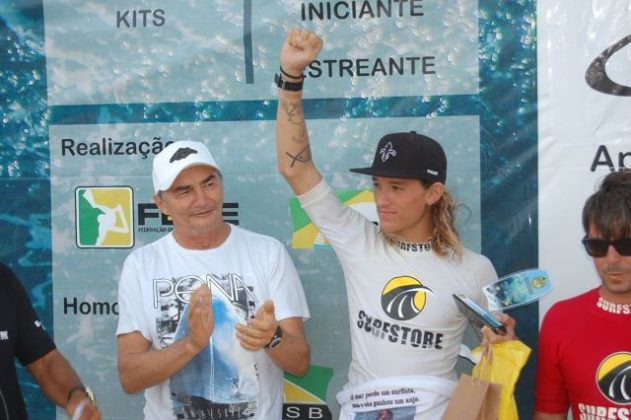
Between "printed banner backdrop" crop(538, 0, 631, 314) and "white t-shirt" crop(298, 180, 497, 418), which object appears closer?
"white t-shirt" crop(298, 180, 497, 418)

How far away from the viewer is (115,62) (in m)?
3.05

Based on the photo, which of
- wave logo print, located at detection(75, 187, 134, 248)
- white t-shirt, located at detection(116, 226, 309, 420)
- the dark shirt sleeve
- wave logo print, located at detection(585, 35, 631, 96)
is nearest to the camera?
the dark shirt sleeve

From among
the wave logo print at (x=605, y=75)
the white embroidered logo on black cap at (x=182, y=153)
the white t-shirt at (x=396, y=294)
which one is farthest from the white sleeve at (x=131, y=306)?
the wave logo print at (x=605, y=75)

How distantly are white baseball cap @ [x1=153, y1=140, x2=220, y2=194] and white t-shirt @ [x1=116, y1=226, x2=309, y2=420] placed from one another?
212 millimetres

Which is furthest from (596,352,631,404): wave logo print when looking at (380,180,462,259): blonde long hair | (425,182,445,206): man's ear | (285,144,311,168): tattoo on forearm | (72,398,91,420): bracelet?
(72,398,91,420): bracelet

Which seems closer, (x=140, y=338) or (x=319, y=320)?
(x=140, y=338)

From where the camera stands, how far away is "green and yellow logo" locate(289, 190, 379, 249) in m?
2.95

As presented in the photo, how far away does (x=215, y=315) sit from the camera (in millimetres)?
2432

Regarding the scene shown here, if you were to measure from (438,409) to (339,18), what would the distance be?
4.43ft

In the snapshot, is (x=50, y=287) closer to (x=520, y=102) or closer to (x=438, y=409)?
(x=438, y=409)

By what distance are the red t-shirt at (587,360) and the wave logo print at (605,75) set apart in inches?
32.3

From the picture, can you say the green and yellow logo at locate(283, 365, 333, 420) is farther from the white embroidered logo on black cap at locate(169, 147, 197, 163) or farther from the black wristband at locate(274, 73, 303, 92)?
the black wristband at locate(274, 73, 303, 92)

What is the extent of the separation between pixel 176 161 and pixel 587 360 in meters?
1.24

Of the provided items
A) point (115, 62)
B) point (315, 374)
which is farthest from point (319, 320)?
point (115, 62)
